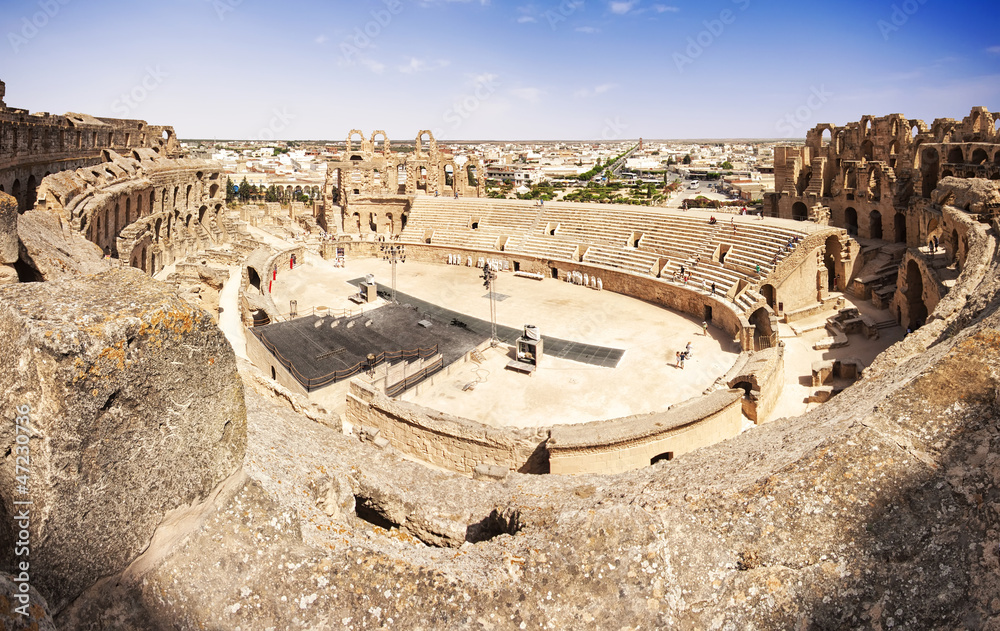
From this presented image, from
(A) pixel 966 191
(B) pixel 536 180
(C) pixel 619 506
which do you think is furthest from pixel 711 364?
(B) pixel 536 180

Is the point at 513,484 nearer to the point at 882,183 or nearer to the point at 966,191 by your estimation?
the point at 966,191

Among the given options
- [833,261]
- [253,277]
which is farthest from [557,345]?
[253,277]

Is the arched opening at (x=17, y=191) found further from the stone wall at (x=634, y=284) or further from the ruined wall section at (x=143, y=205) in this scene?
the stone wall at (x=634, y=284)

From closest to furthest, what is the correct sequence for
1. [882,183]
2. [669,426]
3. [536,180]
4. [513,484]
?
[513,484] < [669,426] < [882,183] < [536,180]

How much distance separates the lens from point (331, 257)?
98.2 feet

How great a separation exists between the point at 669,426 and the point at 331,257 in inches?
909

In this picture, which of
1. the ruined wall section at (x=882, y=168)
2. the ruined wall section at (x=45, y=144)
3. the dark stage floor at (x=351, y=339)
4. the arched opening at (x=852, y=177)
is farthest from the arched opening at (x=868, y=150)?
the ruined wall section at (x=45, y=144)

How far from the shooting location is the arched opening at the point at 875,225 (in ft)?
86.0

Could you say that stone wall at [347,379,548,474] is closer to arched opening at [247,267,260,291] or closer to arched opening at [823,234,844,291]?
arched opening at [247,267,260,291]

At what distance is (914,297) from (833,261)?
4.08 meters

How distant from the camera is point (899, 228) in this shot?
25.2 m

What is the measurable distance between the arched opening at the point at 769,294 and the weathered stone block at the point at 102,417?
18621mm

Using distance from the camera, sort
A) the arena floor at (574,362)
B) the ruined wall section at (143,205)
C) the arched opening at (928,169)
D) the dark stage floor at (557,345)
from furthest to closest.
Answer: the arched opening at (928,169)
the ruined wall section at (143,205)
the dark stage floor at (557,345)
the arena floor at (574,362)

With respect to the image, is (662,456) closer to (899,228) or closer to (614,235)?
(614,235)
